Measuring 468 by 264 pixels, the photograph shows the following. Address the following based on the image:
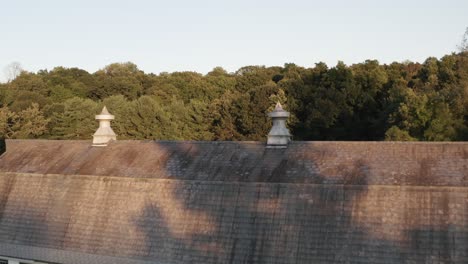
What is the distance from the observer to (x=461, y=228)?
1322cm

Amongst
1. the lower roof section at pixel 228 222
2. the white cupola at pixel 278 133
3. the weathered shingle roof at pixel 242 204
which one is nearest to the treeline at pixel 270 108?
the white cupola at pixel 278 133

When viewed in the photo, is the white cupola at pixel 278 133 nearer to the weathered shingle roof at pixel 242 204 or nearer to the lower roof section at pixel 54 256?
the weathered shingle roof at pixel 242 204

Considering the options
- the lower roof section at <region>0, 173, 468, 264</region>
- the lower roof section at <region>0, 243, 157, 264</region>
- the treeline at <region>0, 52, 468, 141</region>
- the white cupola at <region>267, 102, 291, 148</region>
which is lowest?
the lower roof section at <region>0, 243, 157, 264</region>

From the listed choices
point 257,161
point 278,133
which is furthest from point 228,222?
point 278,133

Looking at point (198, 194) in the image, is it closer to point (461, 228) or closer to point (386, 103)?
point (461, 228)

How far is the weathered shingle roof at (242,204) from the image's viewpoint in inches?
547

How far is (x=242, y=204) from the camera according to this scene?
52.5ft

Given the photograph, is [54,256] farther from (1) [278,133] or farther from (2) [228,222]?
(1) [278,133]

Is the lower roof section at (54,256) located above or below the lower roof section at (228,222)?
below

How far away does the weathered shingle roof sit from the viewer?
45.6 feet

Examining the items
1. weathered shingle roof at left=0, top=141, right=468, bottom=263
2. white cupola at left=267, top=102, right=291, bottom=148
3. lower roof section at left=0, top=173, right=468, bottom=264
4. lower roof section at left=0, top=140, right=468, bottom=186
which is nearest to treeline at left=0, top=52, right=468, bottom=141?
white cupola at left=267, top=102, right=291, bottom=148

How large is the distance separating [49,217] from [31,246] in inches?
48.2

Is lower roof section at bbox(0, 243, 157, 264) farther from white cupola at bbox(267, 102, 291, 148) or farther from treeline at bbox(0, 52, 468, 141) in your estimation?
treeline at bbox(0, 52, 468, 141)

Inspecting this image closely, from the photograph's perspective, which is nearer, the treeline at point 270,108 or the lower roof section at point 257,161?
the lower roof section at point 257,161
